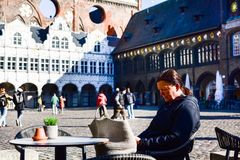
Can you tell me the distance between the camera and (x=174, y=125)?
357 cm

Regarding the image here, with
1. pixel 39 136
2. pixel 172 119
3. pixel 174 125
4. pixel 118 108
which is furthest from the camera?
pixel 118 108

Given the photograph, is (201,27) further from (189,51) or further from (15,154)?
A: (15,154)

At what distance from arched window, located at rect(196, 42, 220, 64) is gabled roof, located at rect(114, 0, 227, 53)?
172cm

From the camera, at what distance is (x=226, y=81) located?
115 ft

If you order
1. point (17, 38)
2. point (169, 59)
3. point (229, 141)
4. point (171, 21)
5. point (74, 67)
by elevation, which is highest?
point (171, 21)

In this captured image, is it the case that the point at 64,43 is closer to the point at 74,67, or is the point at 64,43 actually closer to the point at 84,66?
the point at 74,67

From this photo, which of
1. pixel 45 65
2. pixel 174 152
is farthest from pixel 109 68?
pixel 174 152

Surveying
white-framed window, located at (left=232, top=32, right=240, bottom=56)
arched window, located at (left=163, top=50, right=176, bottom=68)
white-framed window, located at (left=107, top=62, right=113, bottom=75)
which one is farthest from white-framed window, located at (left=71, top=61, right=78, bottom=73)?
white-framed window, located at (left=232, top=32, right=240, bottom=56)

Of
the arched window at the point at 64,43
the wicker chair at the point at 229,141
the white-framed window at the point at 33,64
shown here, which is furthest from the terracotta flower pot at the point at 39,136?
the arched window at the point at 64,43

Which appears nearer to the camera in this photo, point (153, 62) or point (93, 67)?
point (153, 62)

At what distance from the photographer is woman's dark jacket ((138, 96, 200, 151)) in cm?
354

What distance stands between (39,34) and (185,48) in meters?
17.8

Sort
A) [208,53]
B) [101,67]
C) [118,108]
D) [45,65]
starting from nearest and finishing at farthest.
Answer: [118,108] < [208,53] < [45,65] < [101,67]

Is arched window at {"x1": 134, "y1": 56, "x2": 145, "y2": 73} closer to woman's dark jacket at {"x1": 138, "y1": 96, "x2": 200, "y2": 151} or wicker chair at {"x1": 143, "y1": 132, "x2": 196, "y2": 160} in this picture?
woman's dark jacket at {"x1": 138, "y1": 96, "x2": 200, "y2": 151}
